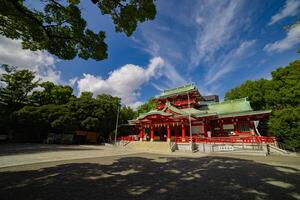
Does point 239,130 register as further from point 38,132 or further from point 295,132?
point 38,132

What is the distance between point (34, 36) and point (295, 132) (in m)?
23.0

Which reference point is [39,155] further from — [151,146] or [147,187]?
[151,146]

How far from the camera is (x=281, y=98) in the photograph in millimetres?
22641

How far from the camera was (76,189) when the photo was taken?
540 cm

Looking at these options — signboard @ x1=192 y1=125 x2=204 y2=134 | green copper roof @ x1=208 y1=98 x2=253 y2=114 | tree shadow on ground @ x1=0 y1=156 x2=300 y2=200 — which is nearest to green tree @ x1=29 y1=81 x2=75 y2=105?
signboard @ x1=192 y1=125 x2=204 y2=134

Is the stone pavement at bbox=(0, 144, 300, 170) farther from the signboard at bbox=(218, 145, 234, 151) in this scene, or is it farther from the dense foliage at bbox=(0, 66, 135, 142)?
the dense foliage at bbox=(0, 66, 135, 142)

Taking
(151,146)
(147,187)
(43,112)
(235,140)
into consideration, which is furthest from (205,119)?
(43,112)

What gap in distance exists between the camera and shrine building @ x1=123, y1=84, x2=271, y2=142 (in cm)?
2138

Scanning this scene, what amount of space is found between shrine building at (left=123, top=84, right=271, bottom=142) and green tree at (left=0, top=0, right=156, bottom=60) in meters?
15.6

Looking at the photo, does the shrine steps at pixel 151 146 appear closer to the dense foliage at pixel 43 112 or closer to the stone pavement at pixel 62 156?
the stone pavement at pixel 62 156

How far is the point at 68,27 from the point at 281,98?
26.7m

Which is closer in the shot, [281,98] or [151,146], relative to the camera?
[281,98]

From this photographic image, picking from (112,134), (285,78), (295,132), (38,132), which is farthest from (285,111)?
(38,132)

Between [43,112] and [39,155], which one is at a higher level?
[43,112]
